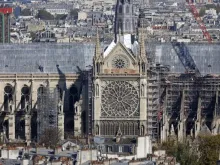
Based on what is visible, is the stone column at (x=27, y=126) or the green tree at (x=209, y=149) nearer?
the green tree at (x=209, y=149)

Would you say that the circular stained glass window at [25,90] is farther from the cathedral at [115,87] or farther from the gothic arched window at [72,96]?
the gothic arched window at [72,96]

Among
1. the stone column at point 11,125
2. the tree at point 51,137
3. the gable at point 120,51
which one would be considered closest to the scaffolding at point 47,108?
the stone column at point 11,125

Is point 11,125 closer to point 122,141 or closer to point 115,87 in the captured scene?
point 115,87

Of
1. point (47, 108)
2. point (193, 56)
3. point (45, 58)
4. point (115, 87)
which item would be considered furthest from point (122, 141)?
point (45, 58)

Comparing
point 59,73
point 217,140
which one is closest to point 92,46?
point 59,73

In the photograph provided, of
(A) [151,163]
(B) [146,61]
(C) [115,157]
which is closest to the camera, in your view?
(A) [151,163]

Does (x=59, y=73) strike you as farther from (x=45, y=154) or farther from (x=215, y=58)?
(x=45, y=154)
